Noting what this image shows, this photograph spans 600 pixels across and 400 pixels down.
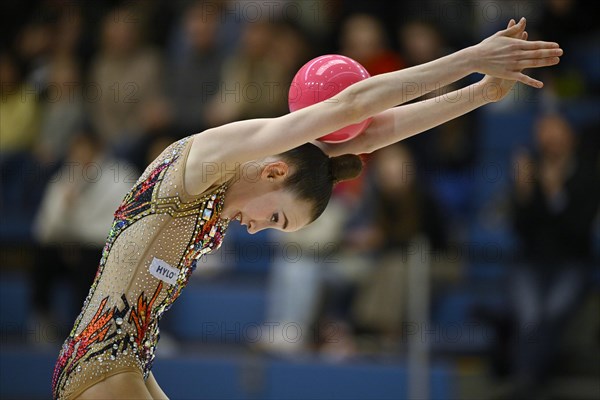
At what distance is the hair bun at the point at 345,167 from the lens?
363 cm

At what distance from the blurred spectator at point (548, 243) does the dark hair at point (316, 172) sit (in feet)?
11.8

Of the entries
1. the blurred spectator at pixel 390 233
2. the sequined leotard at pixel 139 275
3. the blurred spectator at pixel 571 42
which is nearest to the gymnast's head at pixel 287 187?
the sequined leotard at pixel 139 275

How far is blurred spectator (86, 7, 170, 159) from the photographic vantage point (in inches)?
358

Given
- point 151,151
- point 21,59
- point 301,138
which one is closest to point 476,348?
point 151,151

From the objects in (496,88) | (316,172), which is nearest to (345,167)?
(316,172)

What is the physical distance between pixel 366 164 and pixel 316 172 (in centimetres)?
273

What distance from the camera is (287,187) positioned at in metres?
3.53

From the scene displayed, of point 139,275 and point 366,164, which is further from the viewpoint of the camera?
point 366,164

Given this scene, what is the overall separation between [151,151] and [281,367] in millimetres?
2338

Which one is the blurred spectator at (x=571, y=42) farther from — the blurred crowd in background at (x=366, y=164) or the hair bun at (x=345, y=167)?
the hair bun at (x=345, y=167)

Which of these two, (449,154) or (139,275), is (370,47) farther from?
(139,275)

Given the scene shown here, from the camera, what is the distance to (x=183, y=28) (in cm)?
961

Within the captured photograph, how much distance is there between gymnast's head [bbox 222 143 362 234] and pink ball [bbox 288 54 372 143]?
4.7 inches

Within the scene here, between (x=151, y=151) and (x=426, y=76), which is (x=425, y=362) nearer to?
(x=151, y=151)
